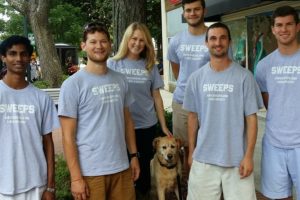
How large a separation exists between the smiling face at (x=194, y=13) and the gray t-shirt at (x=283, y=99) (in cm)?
96

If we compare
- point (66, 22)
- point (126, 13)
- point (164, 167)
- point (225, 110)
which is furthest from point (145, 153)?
point (66, 22)

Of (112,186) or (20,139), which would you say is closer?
(20,139)

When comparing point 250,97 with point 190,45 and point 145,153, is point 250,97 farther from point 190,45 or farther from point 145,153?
point 145,153

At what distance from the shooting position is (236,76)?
3484 mm

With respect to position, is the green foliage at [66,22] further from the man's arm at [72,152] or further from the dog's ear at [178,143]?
the man's arm at [72,152]

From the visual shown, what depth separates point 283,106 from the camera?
11.6 ft

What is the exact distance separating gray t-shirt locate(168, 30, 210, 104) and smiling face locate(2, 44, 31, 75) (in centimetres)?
175

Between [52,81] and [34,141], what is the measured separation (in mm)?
11391

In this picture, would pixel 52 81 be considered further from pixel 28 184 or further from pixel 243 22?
pixel 28 184

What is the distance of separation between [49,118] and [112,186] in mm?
704

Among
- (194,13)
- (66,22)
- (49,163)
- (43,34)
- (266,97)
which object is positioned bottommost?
(49,163)

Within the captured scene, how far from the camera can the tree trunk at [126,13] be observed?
20.4ft

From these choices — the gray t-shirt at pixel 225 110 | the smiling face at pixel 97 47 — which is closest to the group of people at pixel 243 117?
the gray t-shirt at pixel 225 110

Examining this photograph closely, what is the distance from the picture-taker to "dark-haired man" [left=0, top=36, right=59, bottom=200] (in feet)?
10.1
